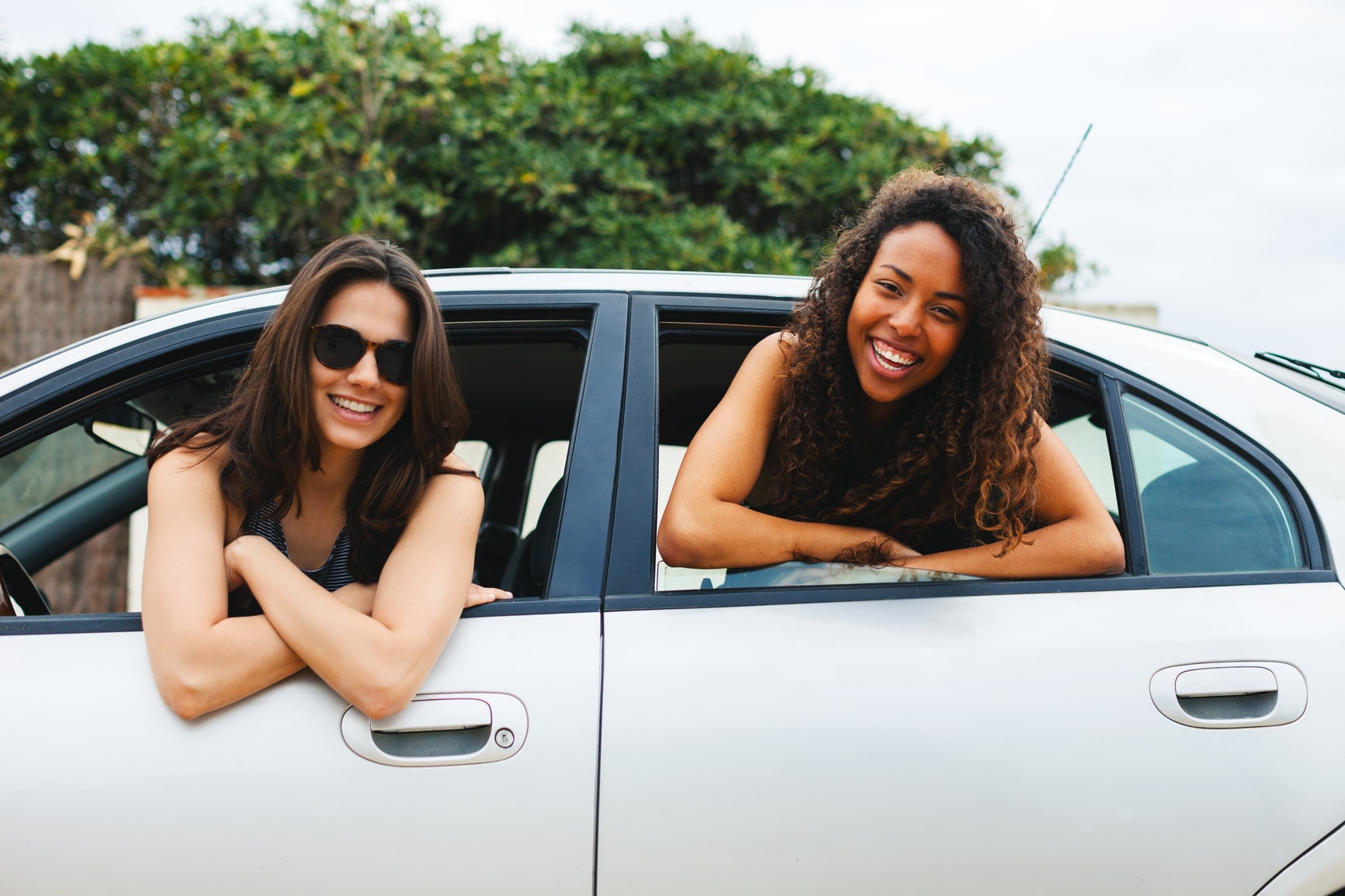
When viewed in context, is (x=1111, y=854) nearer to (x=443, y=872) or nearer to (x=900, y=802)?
(x=900, y=802)

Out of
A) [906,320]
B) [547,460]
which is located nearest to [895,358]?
[906,320]

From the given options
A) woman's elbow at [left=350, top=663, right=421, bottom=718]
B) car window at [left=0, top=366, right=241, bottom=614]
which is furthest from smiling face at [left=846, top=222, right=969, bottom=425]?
car window at [left=0, top=366, right=241, bottom=614]

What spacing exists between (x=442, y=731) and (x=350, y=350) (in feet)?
2.13

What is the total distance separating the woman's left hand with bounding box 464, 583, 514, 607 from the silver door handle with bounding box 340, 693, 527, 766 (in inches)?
6.5

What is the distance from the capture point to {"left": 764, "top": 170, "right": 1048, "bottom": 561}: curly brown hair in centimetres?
156

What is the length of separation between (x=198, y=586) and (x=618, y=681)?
0.64m

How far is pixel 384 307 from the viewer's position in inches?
60.9

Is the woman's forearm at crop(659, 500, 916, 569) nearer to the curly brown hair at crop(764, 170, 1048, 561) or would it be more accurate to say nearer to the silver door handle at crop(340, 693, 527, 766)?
the curly brown hair at crop(764, 170, 1048, 561)

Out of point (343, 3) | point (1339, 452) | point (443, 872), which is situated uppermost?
point (343, 3)

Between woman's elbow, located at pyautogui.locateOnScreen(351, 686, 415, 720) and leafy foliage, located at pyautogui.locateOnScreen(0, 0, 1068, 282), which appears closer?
woman's elbow, located at pyautogui.locateOnScreen(351, 686, 415, 720)

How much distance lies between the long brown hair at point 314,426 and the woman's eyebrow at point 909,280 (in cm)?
82

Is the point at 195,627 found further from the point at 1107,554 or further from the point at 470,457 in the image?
the point at 470,457

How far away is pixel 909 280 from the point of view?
163 cm

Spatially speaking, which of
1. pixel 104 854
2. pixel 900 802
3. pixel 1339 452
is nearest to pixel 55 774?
pixel 104 854
